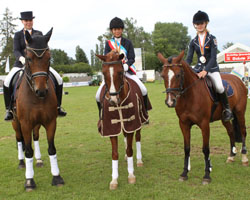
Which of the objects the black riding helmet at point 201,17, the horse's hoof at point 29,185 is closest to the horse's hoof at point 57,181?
the horse's hoof at point 29,185

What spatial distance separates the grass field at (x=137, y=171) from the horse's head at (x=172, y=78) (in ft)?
5.63

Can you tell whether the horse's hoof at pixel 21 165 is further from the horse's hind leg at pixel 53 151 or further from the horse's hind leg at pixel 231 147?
the horse's hind leg at pixel 231 147

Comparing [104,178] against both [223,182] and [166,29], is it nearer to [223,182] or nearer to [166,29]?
[223,182]

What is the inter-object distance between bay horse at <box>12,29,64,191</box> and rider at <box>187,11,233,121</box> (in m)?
3.18

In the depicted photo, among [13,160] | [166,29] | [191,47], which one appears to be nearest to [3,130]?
[13,160]

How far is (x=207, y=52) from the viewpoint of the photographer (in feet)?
19.2

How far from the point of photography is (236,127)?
687 centimetres

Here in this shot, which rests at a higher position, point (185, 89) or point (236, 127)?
point (185, 89)

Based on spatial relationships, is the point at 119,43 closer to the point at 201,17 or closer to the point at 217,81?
the point at 201,17

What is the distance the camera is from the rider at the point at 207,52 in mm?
5672

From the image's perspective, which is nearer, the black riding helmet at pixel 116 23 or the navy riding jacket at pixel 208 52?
the navy riding jacket at pixel 208 52

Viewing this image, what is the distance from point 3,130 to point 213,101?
927 centimetres

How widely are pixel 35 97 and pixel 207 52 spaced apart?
3813 millimetres

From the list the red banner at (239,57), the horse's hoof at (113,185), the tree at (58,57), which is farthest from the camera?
the tree at (58,57)
